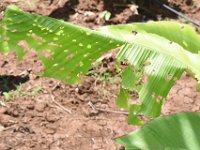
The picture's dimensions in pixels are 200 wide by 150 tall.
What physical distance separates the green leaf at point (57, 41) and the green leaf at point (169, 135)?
34 centimetres

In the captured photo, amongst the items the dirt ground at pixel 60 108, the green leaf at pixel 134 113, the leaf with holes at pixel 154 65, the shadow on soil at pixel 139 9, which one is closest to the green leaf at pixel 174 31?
the leaf with holes at pixel 154 65

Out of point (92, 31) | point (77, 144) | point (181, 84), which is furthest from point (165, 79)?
point (181, 84)

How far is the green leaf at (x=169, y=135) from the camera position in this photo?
4.26ft

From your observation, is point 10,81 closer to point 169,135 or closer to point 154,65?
point 154,65

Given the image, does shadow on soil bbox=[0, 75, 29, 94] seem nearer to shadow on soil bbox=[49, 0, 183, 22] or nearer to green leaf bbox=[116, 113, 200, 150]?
shadow on soil bbox=[49, 0, 183, 22]

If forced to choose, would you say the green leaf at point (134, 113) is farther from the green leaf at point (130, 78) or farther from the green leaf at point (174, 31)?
the green leaf at point (174, 31)

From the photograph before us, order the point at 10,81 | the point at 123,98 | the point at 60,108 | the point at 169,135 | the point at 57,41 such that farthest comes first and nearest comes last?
the point at 10,81, the point at 60,108, the point at 123,98, the point at 57,41, the point at 169,135

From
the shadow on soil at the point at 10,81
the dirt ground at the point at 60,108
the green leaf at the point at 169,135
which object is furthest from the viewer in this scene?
the shadow on soil at the point at 10,81

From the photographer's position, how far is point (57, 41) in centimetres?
155

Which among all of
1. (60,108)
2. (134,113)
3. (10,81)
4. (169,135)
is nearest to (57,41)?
(134,113)

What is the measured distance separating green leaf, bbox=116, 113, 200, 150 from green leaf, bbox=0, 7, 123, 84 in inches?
13.5

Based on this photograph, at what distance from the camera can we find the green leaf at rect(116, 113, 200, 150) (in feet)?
4.26

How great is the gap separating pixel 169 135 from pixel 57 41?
1.73 feet

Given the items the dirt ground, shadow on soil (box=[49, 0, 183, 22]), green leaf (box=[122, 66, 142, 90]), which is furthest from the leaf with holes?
shadow on soil (box=[49, 0, 183, 22])
